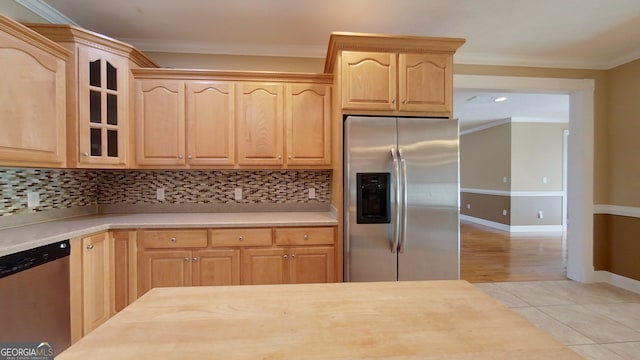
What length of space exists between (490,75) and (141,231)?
→ 3.70m

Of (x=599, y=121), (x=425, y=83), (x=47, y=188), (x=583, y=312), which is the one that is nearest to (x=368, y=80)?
(x=425, y=83)

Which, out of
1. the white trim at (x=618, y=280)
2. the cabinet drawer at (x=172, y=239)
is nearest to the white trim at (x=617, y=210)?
→ the white trim at (x=618, y=280)

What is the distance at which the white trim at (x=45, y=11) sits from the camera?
2146mm

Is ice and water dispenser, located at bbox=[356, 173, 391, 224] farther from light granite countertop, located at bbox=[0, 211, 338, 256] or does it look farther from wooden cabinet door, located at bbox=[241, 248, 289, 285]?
wooden cabinet door, located at bbox=[241, 248, 289, 285]

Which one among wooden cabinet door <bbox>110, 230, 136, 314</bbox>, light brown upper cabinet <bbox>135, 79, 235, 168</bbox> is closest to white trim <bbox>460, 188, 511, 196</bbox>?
light brown upper cabinet <bbox>135, 79, 235, 168</bbox>

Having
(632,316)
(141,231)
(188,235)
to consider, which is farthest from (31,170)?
(632,316)

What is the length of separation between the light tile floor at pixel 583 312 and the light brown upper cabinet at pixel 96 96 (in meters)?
3.81

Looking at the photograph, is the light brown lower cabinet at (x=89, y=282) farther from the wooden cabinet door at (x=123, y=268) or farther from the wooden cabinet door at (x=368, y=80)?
the wooden cabinet door at (x=368, y=80)

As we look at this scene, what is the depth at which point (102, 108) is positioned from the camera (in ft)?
7.47

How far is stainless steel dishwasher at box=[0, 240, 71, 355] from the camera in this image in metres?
1.45

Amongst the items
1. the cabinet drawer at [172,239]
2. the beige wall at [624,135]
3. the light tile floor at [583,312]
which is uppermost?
the beige wall at [624,135]

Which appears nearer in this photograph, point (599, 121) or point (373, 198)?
point (373, 198)

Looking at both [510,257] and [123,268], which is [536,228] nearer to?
[510,257]

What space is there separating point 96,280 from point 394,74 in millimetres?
2705
